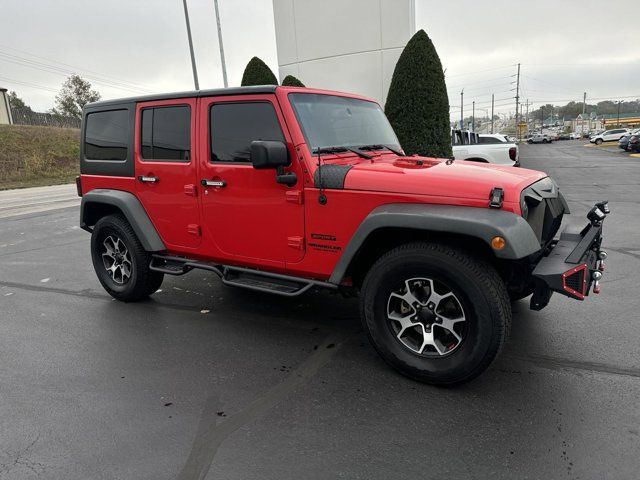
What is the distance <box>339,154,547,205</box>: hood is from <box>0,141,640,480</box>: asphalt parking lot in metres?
1.29

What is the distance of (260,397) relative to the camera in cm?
307

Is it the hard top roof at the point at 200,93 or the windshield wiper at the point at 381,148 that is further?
the windshield wiper at the point at 381,148

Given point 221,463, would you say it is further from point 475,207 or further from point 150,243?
point 150,243

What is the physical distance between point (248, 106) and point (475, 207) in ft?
6.38

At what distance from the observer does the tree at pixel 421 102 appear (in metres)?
10.8

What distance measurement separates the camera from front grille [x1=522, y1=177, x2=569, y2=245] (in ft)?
9.93

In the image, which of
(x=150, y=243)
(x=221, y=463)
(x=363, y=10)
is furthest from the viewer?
(x=363, y=10)

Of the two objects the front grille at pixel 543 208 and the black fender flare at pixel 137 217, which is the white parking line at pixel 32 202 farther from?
the front grille at pixel 543 208

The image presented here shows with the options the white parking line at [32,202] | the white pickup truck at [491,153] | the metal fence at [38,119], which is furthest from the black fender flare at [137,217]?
the metal fence at [38,119]

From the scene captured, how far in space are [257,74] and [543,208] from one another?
11182 millimetres

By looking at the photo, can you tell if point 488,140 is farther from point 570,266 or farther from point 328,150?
point 570,266

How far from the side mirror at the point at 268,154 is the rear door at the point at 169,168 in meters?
1.03

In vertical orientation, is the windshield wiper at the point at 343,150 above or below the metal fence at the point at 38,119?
below

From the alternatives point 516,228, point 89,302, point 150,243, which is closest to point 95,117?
point 150,243
